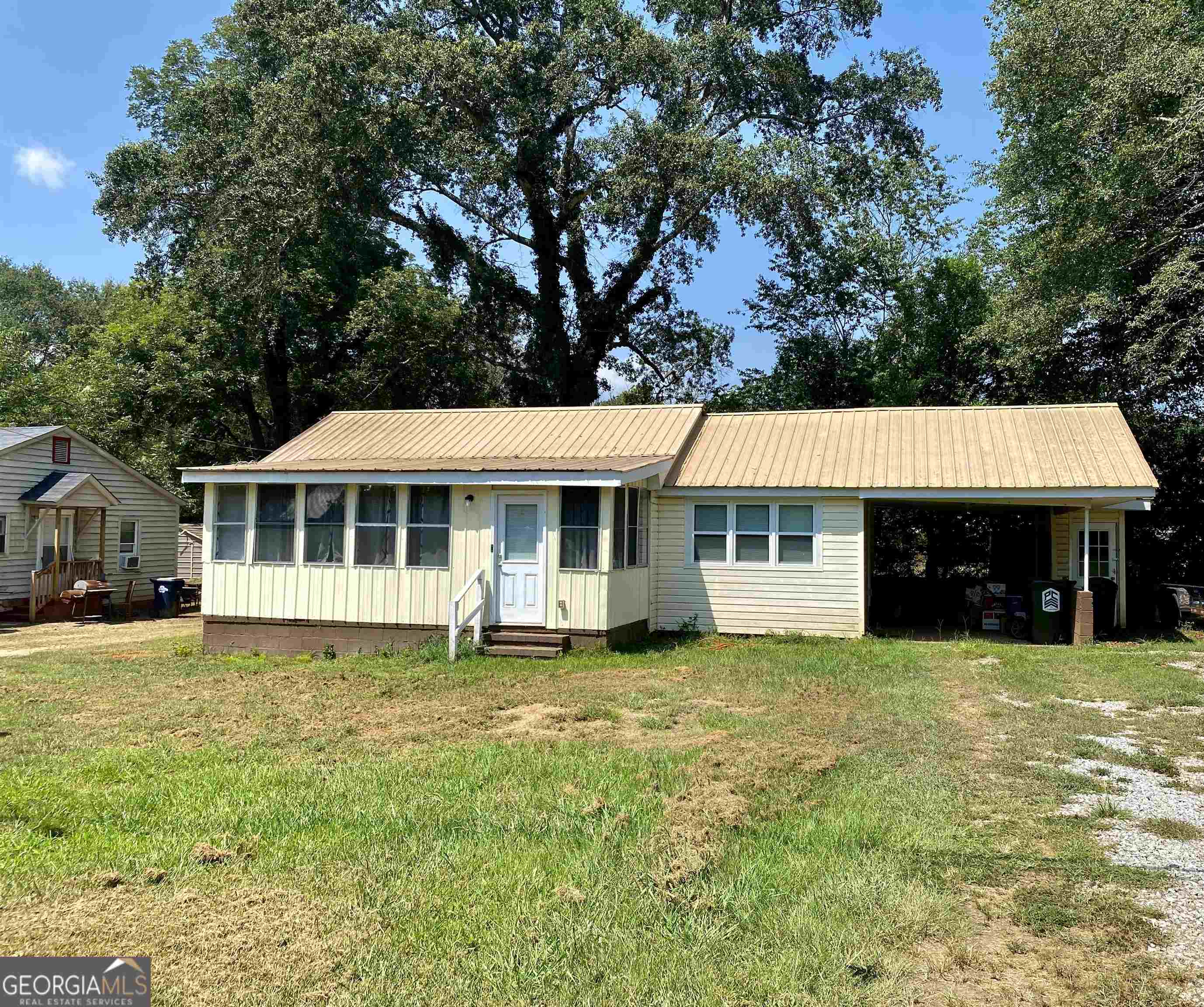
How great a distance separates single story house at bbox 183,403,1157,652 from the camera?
13758 mm

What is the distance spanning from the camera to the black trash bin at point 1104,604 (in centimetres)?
1538

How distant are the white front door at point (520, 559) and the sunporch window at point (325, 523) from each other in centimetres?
251

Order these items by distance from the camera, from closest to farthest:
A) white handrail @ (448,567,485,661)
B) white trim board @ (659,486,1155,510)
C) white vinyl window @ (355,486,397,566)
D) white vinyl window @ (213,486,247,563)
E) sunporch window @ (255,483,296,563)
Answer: white handrail @ (448,567,485,661) < white trim board @ (659,486,1155,510) < white vinyl window @ (355,486,397,566) < sunporch window @ (255,483,296,563) < white vinyl window @ (213,486,247,563)

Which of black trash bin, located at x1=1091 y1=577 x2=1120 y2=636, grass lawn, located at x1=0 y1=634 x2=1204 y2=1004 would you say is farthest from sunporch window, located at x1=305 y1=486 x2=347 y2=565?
black trash bin, located at x1=1091 y1=577 x2=1120 y2=636

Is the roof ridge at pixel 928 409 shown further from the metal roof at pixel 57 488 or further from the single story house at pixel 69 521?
the single story house at pixel 69 521

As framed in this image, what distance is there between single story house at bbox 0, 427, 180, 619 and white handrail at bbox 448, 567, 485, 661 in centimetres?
1142

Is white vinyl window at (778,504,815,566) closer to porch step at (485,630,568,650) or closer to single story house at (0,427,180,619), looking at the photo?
porch step at (485,630,568,650)

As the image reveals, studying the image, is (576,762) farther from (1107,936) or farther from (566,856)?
(1107,936)

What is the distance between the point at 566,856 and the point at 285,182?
23764mm

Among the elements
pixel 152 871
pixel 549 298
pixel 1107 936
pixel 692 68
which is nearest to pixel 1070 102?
pixel 692 68

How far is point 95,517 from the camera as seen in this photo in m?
21.9

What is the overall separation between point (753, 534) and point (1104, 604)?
5.99m

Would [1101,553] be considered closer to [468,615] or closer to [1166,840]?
[468,615]

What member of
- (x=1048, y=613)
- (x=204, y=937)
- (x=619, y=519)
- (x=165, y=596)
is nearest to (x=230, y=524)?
(x=619, y=519)
